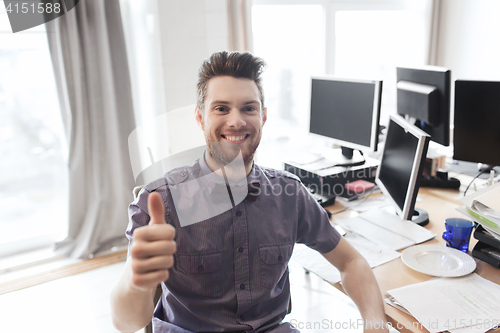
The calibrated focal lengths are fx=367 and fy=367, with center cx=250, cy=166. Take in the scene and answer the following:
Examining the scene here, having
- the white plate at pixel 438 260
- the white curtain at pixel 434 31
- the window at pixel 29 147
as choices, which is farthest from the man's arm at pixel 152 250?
the white curtain at pixel 434 31

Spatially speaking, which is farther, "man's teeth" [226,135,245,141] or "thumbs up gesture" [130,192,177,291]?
"man's teeth" [226,135,245,141]

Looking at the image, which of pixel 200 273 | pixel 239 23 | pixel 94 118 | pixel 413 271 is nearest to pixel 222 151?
pixel 200 273

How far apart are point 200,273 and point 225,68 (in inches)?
22.9

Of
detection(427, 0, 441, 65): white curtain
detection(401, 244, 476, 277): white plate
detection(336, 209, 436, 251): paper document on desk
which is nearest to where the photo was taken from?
detection(401, 244, 476, 277): white plate

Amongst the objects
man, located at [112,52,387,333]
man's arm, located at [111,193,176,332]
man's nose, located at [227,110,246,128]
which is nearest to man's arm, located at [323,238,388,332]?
man, located at [112,52,387,333]

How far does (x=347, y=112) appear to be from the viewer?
191 cm

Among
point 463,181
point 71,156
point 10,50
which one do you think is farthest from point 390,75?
point 10,50

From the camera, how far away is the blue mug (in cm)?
123

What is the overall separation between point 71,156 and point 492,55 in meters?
3.83

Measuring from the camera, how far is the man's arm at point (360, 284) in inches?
39.3

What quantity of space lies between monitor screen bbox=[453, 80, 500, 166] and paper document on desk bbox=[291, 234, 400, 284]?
72cm

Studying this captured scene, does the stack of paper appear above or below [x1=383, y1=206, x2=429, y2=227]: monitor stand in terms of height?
above

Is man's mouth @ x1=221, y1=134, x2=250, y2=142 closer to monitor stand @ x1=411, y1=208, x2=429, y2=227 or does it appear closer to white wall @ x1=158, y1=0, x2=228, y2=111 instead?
white wall @ x1=158, y1=0, x2=228, y2=111

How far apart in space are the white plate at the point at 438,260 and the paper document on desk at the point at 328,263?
60 mm
